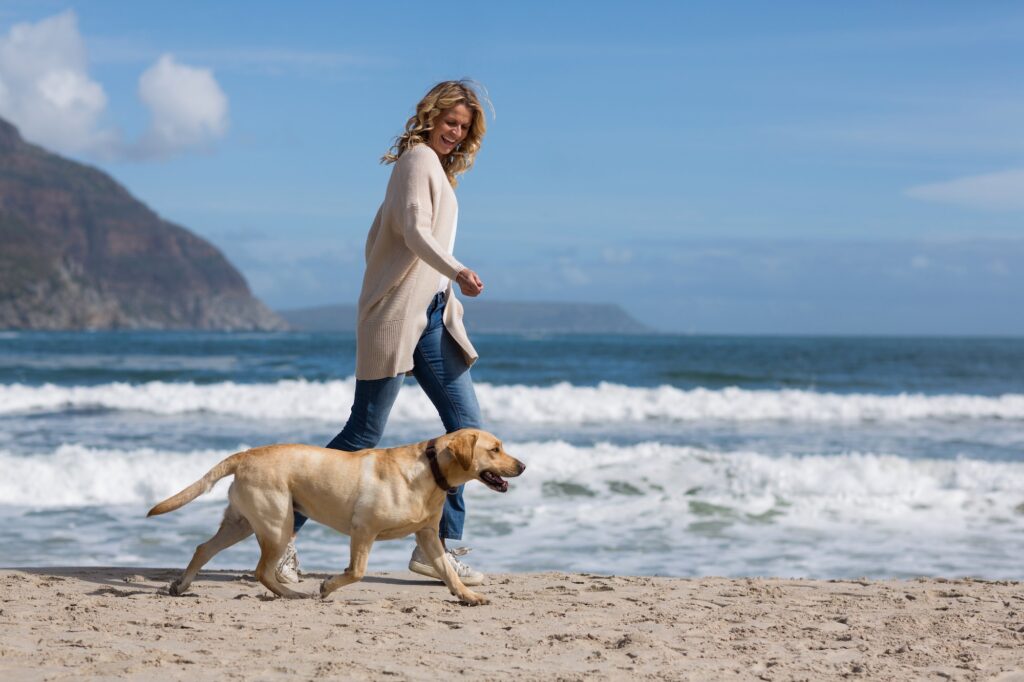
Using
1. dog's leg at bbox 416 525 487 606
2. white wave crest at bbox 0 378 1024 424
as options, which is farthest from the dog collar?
white wave crest at bbox 0 378 1024 424

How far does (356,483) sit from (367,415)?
467 mm

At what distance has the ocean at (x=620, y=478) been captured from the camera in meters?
6.18

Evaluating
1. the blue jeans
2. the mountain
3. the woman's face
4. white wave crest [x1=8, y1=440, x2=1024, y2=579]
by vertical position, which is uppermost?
the mountain

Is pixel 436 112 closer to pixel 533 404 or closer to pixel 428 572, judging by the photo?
pixel 428 572

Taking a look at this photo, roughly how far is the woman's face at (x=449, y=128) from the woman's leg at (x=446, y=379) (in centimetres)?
72

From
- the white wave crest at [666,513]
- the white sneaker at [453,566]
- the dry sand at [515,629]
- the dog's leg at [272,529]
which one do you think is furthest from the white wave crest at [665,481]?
the dog's leg at [272,529]

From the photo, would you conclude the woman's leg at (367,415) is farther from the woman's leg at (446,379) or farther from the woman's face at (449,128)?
the woman's face at (449,128)

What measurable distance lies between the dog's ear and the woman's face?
133 centimetres

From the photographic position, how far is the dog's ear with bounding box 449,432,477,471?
396 centimetres

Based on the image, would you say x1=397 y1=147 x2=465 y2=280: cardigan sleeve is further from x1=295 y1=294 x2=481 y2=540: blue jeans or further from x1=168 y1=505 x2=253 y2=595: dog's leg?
x1=168 y1=505 x2=253 y2=595: dog's leg

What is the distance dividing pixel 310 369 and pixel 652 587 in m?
23.3

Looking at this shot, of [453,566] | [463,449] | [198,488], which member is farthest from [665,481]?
[198,488]

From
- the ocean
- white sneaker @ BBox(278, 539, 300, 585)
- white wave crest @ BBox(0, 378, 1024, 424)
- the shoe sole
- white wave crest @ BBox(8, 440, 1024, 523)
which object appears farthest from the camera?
white wave crest @ BBox(0, 378, 1024, 424)

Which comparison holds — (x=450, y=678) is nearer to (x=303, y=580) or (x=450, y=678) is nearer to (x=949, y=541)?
(x=303, y=580)
